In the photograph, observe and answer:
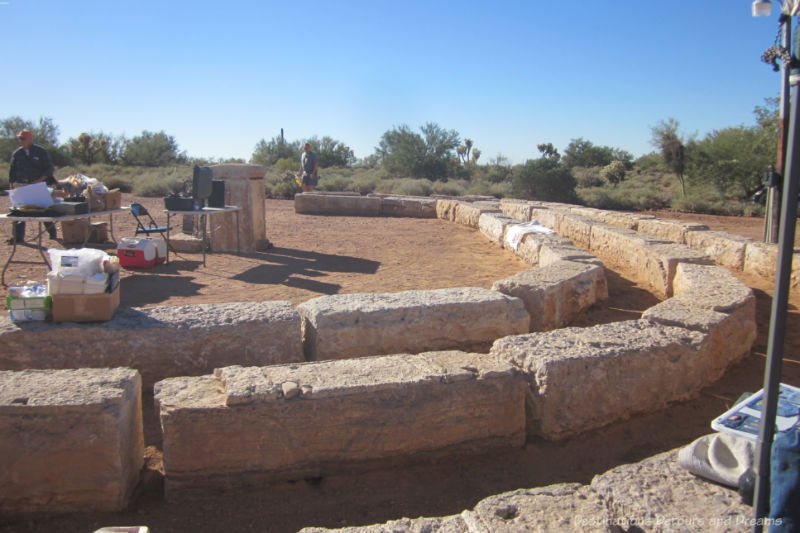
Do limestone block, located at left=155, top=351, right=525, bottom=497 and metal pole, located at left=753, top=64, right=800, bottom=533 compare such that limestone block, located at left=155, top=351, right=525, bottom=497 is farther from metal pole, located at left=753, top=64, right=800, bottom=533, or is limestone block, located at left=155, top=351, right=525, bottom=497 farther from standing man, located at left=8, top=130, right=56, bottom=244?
standing man, located at left=8, top=130, right=56, bottom=244

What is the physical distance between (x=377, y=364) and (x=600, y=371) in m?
1.27

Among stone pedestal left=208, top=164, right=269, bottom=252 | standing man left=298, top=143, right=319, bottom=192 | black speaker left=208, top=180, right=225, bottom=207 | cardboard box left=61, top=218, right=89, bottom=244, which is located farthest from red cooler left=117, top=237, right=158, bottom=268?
standing man left=298, top=143, right=319, bottom=192

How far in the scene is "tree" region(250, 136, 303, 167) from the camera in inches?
1394

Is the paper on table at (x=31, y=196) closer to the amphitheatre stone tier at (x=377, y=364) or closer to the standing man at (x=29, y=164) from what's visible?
the standing man at (x=29, y=164)

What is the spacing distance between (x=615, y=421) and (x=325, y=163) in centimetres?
3310

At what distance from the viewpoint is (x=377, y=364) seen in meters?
3.08

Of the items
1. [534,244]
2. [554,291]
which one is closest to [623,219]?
[534,244]

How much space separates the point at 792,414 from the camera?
2146 mm

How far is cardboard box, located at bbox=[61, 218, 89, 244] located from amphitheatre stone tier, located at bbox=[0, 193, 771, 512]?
5989mm

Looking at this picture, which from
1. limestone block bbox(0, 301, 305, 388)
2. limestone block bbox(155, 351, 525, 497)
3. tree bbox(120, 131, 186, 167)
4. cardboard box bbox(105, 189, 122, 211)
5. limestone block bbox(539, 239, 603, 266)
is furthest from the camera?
tree bbox(120, 131, 186, 167)

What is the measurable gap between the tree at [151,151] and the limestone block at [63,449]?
30527mm

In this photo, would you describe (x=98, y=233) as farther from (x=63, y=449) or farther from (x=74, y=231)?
(x=63, y=449)

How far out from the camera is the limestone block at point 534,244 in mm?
7300

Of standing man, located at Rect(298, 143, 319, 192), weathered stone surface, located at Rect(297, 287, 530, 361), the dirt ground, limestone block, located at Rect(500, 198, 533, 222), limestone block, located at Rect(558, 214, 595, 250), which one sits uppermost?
standing man, located at Rect(298, 143, 319, 192)
